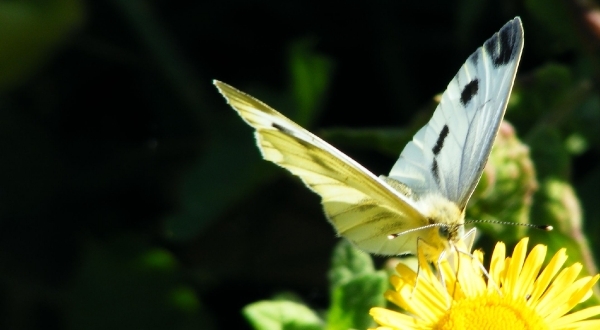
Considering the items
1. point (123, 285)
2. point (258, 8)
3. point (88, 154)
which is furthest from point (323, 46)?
point (123, 285)

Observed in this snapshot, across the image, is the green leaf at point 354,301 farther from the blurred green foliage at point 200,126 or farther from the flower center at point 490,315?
the blurred green foliage at point 200,126

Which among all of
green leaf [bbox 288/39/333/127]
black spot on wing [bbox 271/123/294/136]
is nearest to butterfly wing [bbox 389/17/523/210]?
black spot on wing [bbox 271/123/294/136]

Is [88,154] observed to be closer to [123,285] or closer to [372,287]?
[123,285]

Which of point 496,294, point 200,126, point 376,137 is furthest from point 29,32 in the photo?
point 496,294

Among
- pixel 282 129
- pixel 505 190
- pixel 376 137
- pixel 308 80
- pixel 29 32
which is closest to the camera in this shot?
pixel 282 129

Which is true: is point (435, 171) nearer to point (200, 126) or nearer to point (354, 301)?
point (354, 301)

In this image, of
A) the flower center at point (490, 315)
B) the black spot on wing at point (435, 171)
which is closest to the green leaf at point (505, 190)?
the black spot on wing at point (435, 171)

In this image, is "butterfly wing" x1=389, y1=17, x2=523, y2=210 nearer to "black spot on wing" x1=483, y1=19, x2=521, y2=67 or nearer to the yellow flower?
"black spot on wing" x1=483, y1=19, x2=521, y2=67
